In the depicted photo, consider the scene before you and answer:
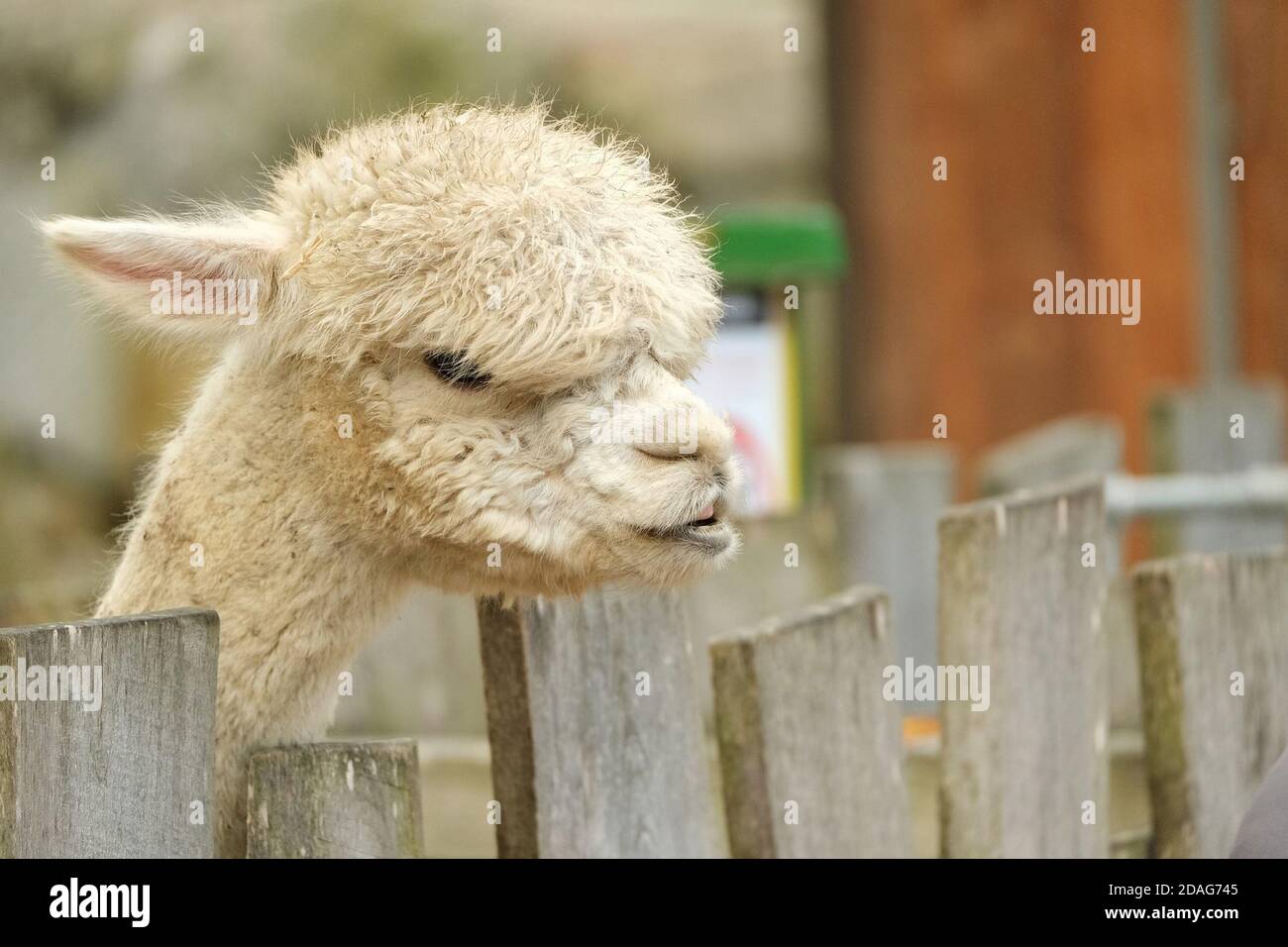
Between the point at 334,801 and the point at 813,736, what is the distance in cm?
94

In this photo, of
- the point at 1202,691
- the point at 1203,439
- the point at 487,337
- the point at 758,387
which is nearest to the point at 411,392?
the point at 487,337

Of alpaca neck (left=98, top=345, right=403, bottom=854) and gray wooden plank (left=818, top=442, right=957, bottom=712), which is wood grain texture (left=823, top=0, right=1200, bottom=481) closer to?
gray wooden plank (left=818, top=442, right=957, bottom=712)

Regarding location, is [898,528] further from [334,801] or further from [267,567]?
[334,801]

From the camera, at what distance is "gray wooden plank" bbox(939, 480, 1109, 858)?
3178mm

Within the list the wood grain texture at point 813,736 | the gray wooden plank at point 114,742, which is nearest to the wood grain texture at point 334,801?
the gray wooden plank at point 114,742

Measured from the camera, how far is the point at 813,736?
2908mm

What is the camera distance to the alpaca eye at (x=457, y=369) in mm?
2457

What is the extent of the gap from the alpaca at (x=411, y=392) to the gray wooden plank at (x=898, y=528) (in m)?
2.95

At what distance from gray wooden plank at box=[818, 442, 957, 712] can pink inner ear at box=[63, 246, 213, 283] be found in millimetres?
3337

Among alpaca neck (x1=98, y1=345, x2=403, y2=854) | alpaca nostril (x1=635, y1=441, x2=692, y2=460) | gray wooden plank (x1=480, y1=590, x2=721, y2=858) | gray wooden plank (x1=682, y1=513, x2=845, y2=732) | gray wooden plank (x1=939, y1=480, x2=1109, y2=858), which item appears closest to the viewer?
alpaca nostril (x1=635, y1=441, x2=692, y2=460)

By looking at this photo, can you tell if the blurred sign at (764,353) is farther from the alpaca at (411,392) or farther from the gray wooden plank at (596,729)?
the alpaca at (411,392)

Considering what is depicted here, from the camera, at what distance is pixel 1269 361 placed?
7609 mm

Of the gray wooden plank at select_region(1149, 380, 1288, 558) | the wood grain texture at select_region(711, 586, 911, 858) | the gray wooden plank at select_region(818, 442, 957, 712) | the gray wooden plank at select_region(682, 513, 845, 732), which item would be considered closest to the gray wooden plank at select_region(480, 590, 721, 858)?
the wood grain texture at select_region(711, 586, 911, 858)
